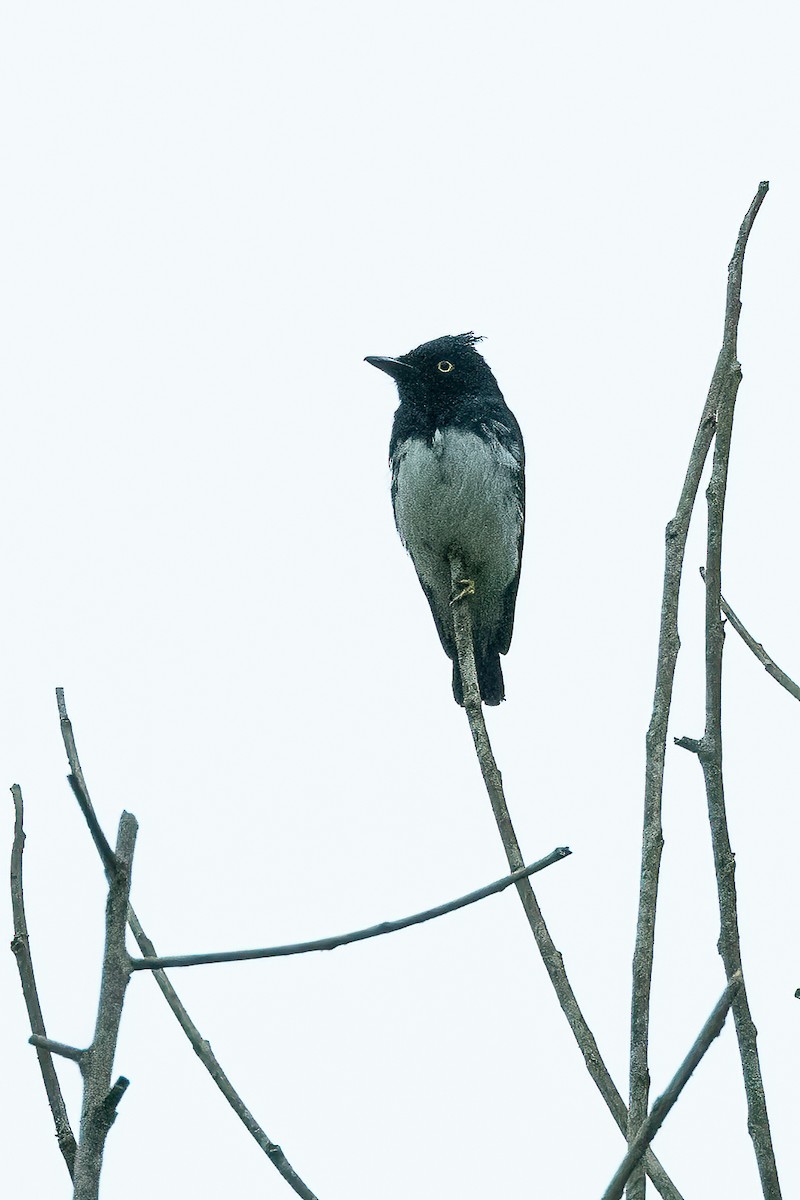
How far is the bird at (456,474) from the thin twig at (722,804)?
4332 mm

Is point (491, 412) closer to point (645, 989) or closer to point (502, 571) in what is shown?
point (502, 571)

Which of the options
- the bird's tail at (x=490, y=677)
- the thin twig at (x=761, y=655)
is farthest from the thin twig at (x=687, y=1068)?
the bird's tail at (x=490, y=677)

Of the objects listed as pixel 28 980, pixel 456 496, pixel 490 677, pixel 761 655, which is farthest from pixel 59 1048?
pixel 490 677

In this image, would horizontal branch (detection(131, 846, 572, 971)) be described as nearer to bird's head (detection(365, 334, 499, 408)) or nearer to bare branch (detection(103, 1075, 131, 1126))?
bare branch (detection(103, 1075, 131, 1126))

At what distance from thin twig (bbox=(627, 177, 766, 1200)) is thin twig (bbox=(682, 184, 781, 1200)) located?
0.21ft

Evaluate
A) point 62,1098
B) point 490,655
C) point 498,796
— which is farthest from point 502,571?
point 62,1098

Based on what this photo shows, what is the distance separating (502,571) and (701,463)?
5418 millimetres

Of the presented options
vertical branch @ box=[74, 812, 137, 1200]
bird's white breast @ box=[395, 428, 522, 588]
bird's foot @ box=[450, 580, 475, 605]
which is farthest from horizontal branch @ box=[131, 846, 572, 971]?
bird's white breast @ box=[395, 428, 522, 588]

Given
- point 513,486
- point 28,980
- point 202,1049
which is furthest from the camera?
point 513,486

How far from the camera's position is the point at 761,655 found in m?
3.68

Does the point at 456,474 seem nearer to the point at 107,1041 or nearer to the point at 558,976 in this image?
the point at 558,976

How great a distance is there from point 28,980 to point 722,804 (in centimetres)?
145

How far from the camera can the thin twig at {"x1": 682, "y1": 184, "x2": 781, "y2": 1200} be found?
2713 mm

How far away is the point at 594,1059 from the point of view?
114 inches
